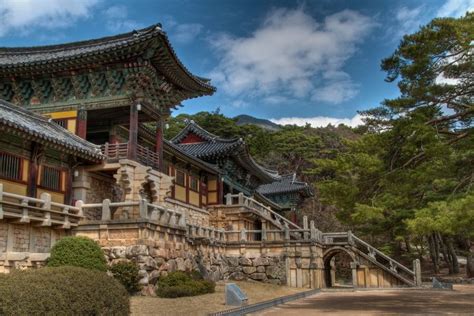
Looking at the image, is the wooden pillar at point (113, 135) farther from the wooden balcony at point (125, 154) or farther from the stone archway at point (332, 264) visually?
the stone archway at point (332, 264)

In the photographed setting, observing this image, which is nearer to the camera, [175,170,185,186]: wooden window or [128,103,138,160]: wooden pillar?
[128,103,138,160]: wooden pillar

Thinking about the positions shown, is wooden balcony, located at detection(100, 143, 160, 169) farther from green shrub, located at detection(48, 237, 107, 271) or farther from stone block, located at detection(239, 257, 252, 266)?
stone block, located at detection(239, 257, 252, 266)

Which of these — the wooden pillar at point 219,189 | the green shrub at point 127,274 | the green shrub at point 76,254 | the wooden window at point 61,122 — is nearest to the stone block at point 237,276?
the wooden pillar at point 219,189

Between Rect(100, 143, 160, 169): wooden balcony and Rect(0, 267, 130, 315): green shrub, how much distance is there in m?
13.6

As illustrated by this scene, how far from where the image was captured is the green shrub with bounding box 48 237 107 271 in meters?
16.8

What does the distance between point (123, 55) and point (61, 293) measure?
15845 millimetres

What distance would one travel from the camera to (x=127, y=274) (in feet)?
57.9

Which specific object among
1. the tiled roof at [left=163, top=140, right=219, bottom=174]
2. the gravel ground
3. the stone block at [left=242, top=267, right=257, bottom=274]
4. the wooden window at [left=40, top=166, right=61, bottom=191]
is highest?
the tiled roof at [left=163, top=140, right=219, bottom=174]

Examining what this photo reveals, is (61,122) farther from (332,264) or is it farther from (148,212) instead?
(332,264)

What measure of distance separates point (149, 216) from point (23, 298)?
457 inches

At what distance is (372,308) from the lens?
1736 cm

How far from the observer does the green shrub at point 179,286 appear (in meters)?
18.1

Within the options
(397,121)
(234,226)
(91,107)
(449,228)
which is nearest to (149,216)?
(91,107)

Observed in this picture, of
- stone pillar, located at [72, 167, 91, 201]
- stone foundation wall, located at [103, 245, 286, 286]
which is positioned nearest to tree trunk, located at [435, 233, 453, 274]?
stone foundation wall, located at [103, 245, 286, 286]
